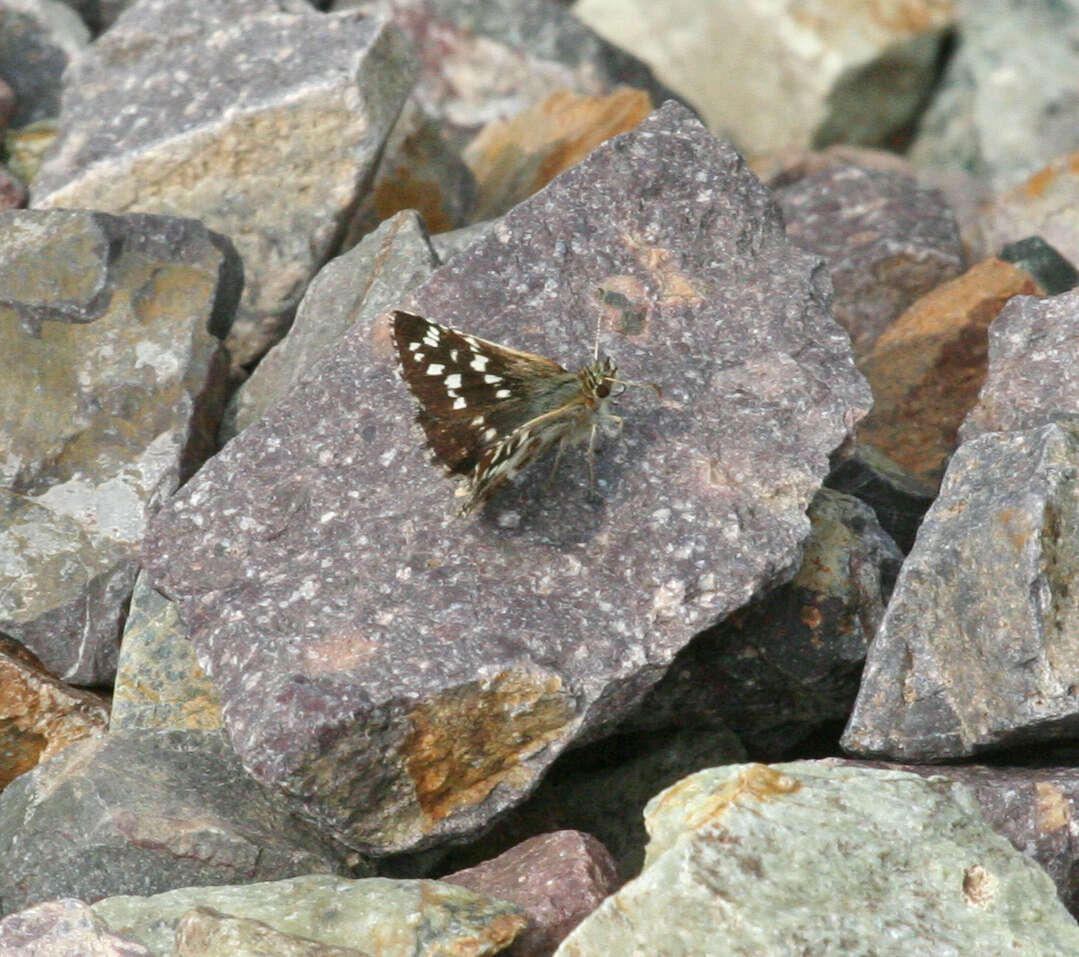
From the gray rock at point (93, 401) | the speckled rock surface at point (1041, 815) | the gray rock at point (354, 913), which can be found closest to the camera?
the gray rock at point (354, 913)

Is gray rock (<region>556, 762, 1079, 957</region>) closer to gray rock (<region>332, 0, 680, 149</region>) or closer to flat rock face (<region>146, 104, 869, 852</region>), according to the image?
flat rock face (<region>146, 104, 869, 852</region>)

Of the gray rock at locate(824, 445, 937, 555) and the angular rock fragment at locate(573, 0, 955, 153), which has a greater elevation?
the gray rock at locate(824, 445, 937, 555)

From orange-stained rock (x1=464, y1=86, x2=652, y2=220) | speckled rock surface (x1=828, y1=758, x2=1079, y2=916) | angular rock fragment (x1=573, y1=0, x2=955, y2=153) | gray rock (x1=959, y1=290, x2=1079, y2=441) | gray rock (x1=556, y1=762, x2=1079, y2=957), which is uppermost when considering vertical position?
gray rock (x1=959, y1=290, x2=1079, y2=441)

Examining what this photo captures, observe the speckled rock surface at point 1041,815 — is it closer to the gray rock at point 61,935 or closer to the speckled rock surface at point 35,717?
the gray rock at point 61,935

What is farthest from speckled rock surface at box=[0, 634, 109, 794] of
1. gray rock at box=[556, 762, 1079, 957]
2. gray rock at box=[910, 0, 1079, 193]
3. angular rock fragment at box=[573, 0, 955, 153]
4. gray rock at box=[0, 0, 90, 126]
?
angular rock fragment at box=[573, 0, 955, 153]

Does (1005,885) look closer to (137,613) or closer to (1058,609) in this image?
(1058,609)

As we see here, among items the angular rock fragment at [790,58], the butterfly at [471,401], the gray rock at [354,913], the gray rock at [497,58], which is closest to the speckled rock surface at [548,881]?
the gray rock at [354,913]

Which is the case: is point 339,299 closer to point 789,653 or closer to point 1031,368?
point 789,653

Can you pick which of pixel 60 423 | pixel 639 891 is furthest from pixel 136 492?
pixel 639 891
